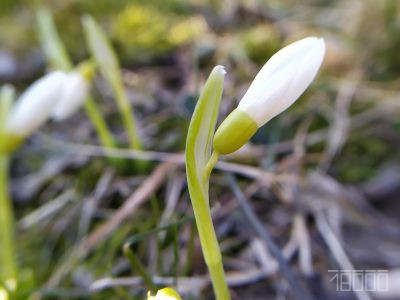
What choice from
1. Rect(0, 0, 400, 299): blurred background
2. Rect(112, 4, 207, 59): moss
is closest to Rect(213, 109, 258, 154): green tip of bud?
Rect(0, 0, 400, 299): blurred background

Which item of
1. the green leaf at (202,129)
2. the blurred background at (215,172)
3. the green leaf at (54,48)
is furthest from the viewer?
the green leaf at (54,48)

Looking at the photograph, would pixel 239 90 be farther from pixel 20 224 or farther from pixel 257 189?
pixel 20 224

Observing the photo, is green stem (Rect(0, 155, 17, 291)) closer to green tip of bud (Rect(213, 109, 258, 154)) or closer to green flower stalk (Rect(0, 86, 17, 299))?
green flower stalk (Rect(0, 86, 17, 299))

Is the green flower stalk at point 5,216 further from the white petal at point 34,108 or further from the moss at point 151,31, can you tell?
the moss at point 151,31

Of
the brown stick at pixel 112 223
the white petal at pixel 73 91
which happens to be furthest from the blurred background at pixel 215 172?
the white petal at pixel 73 91

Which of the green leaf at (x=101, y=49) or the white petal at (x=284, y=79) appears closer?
the white petal at (x=284, y=79)

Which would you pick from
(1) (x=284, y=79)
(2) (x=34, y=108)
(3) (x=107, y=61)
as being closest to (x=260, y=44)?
(3) (x=107, y=61)

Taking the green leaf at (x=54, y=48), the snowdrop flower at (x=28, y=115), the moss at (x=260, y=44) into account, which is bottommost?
the snowdrop flower at (x=28, y=115)
